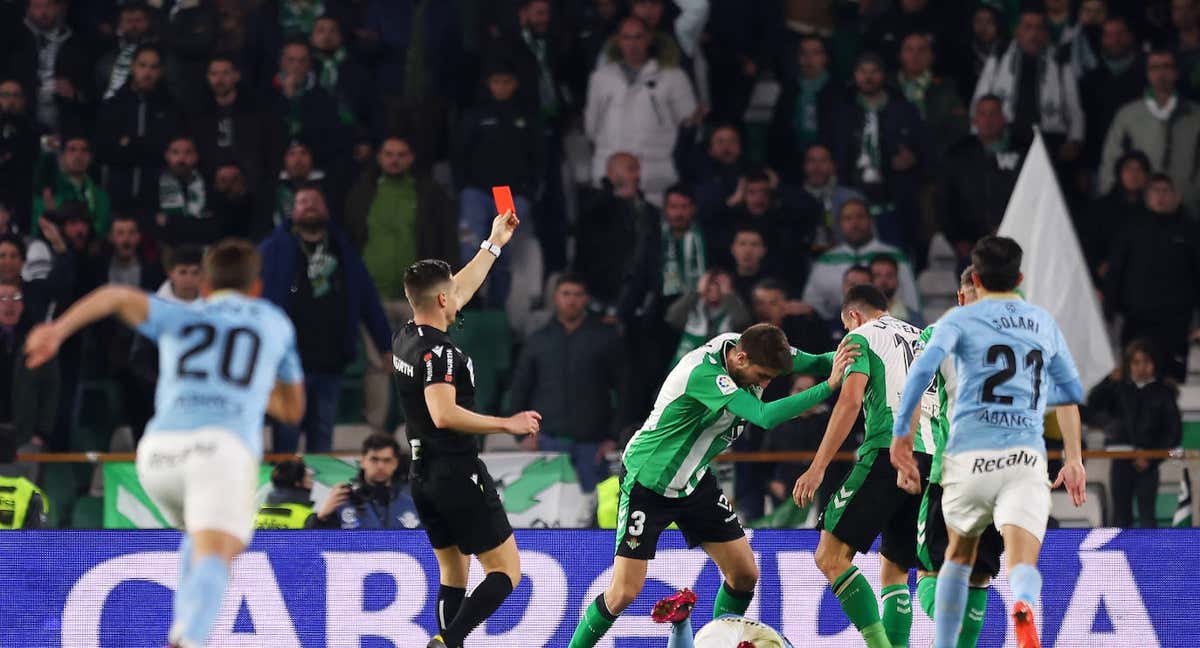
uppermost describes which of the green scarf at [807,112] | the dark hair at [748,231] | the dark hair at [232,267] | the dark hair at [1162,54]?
the dark hair at [1162,54]

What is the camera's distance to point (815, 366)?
10.7 meters

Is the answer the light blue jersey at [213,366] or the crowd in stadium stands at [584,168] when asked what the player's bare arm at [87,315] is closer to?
the light blue jersey at [213,366]

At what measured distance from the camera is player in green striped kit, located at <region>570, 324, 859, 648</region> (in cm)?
1018

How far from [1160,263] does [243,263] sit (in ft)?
31.7

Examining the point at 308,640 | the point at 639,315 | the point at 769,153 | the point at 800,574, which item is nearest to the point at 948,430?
the point at 800,574

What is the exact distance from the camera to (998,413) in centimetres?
911

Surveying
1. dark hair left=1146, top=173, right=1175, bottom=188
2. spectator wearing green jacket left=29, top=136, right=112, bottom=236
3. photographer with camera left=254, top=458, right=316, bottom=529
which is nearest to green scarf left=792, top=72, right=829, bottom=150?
dark hair left=1146, top=173, right=1175, bottom=188

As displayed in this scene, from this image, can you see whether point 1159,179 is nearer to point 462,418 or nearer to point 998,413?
point 998,413

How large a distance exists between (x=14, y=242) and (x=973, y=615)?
8682 mm

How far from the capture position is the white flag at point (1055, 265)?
1527cm

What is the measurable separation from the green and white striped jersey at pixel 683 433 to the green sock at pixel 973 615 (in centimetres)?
148

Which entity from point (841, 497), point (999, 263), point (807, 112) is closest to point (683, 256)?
point (807, 112)

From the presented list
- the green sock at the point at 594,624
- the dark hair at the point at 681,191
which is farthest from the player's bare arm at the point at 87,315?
the dark hair at the point at 681,191

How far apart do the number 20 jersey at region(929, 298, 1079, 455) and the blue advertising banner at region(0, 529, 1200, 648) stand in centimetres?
281
